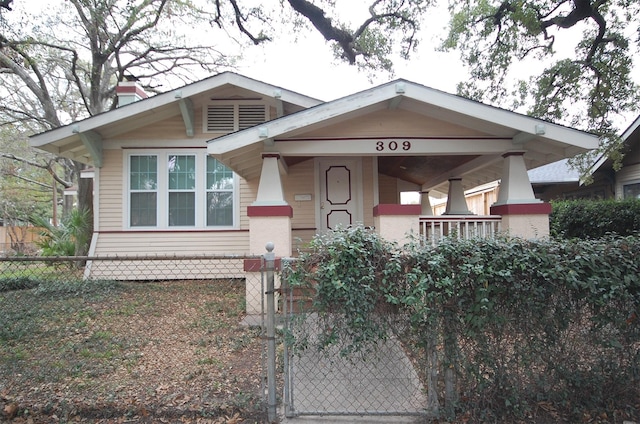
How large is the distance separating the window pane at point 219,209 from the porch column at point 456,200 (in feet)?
16.3

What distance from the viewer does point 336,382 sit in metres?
3.71

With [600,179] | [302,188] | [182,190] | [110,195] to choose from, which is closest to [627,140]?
[600,179]

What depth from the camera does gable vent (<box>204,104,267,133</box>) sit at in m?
9.35

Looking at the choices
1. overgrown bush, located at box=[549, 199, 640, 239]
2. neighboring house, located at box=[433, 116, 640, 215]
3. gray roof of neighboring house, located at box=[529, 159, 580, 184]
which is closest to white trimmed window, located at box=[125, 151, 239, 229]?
neighboring house, located at box=[433, 116, 640, 215]

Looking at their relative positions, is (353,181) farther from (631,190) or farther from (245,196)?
(631,190)

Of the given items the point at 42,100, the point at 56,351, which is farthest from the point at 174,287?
the point at 42,100

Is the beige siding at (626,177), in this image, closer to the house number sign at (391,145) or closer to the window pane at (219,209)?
the house number sign at (391,145)

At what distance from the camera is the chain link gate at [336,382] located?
3.09 m

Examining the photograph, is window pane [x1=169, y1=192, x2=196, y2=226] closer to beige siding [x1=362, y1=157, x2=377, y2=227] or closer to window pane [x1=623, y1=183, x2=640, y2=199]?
beige siding [x1=362, y1=157, x2=377, y2=227]

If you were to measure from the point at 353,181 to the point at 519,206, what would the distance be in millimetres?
3859

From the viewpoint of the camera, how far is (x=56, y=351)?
480 centimetres

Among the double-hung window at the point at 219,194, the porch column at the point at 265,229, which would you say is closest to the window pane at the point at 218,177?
the double-hung window at the point at 219,194

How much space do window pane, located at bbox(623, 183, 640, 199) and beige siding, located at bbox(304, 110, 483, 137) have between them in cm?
903

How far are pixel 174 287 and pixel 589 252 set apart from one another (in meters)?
7.33
